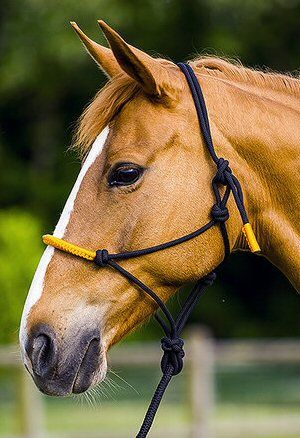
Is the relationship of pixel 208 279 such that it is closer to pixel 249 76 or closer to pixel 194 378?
pixel 249 76

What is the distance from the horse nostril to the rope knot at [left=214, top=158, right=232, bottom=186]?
29.8 inches

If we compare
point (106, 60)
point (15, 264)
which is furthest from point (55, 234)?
point (15, 264)

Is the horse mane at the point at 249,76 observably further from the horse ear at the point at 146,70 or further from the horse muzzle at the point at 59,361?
the horse muzzle at the point at 59,361

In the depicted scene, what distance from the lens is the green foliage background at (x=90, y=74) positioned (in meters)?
19.2

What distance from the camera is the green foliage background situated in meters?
19.2

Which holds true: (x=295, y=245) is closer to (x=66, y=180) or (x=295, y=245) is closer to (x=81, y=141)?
(x=81, y=141)

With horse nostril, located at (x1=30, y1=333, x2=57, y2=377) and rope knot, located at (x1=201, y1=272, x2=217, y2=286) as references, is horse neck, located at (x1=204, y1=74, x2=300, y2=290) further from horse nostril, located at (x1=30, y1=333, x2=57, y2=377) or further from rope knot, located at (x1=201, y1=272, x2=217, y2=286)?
horse nostril, located at (x1=30, y1=333, x2=57, y2=377)

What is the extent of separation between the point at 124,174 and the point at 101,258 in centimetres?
29

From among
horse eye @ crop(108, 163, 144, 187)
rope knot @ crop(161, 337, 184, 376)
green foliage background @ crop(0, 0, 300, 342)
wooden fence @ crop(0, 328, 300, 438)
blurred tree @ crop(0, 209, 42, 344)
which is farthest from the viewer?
green foliage background @ crop(0, 0, 300, 342)

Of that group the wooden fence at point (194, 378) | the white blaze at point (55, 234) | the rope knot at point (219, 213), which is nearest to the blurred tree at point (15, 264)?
the wooden fence at point (194, 378)

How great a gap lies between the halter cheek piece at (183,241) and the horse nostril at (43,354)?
11.5 inches

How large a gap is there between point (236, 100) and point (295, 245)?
21.1 inches

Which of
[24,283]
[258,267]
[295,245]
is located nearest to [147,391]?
[24,283]

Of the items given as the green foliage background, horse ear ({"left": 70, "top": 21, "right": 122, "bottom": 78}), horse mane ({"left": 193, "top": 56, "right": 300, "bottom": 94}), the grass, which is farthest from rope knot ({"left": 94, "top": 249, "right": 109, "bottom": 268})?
the green foliage background
